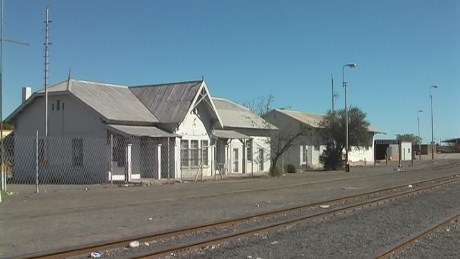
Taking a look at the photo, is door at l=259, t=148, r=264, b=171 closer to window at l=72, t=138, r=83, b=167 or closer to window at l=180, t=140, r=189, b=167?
window at l=180, t=140, r=189, b=167

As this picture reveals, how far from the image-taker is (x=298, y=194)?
24.4 meters

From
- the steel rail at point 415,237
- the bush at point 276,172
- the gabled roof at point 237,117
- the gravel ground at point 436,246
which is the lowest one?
the gravel ground at point 436,246

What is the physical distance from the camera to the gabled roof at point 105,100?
32188 mm

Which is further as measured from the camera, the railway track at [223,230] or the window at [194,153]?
the window at [194,153]

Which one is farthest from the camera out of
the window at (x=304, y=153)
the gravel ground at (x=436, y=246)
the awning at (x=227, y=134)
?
the window at (x=304, y=153)

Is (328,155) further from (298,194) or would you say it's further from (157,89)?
(298,194)

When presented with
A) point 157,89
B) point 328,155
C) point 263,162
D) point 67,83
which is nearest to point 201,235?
point 67,83

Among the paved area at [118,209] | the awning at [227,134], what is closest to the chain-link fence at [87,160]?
the paved area at [118,209]

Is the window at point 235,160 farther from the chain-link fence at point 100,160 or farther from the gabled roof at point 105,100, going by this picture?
the gabled roof at point 105,100

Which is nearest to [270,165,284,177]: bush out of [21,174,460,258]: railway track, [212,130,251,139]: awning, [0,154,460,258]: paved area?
[212,130,251,139]: awning

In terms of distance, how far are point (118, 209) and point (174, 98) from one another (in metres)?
19.7

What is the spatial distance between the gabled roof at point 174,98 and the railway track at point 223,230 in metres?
16.1

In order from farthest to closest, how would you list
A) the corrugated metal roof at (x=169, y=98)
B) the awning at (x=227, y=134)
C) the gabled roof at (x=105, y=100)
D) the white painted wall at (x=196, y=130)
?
the awning at (x=227, y=134), the white painted wall at (x=196, y=130), the corrugated metal roof at (x=169, y=98), the gabled roof at (x=105, y=100)

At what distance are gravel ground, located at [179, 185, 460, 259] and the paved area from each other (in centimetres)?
283
